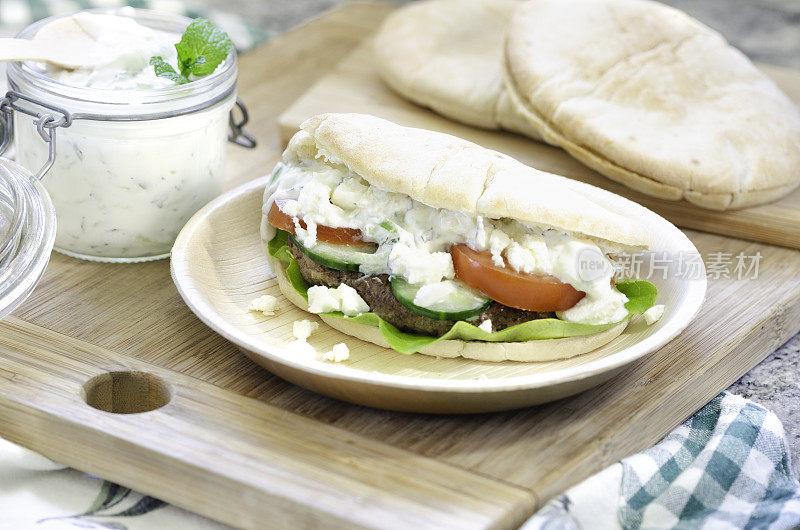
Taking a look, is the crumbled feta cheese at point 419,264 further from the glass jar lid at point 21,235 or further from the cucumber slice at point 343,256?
the glass jar lid at point 21,235

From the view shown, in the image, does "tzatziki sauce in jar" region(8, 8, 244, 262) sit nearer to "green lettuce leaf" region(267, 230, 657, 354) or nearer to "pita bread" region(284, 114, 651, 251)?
"pita bread" region(284, 114, 651, 251)

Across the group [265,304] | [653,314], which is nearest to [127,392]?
[265,304]

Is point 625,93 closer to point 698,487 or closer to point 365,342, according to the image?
point 365,342

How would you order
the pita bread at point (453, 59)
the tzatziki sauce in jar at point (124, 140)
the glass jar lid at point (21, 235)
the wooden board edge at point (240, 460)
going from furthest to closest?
the pita bread at point (453, 59) < the tzatziki sauce in jar at point (124, 140) < the glass jar lid at point (21, 235) < the wooden board edge at point (240, 460)

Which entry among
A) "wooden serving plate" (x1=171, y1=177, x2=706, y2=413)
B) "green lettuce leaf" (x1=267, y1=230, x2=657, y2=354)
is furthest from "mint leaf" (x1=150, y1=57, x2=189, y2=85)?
"green lettuce leaf" (x1=267, y1=230, x2=657, y2=354)

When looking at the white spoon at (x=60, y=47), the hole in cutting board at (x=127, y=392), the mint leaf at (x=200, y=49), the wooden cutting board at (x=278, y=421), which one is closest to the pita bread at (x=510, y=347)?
the wooden cutting board at (x=278, y=421)

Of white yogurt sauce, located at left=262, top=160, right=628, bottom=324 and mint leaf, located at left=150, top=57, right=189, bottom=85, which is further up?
mint leaf, located at left=150, top=57, right=189, bottom=85
